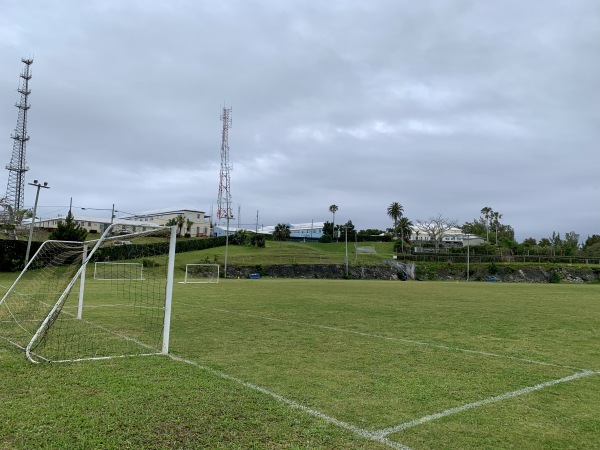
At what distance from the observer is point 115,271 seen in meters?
35.5

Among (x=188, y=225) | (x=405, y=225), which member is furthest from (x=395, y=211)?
(x=188, y=225)

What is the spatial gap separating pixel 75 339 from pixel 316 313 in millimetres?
7731

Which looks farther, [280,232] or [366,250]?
[280,232]

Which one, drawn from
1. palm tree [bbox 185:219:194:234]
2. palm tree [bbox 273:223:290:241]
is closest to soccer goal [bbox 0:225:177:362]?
palm tree [bbox 185:219:194:234]

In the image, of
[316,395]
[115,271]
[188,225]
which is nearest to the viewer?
[316,395]

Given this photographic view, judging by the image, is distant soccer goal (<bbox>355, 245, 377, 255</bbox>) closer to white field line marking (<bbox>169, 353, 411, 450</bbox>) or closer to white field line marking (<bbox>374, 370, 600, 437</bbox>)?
white field line marking (<bbox>374, 370, 600, 437</bbox>)

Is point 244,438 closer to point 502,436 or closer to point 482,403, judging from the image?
point 502,436

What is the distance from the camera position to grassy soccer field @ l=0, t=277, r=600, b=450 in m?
4.21

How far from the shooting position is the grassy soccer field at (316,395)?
421 centimetres

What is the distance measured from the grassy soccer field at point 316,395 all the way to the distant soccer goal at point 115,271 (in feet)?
86.0

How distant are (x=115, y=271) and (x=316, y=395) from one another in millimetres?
33490

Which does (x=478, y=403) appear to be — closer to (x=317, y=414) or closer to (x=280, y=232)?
(x=317, y=414)

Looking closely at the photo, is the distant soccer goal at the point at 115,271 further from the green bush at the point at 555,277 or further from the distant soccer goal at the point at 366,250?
the distant soccer goal at the point at 366,250

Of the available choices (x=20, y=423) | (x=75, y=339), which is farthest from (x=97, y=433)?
(x=75, y=339)
